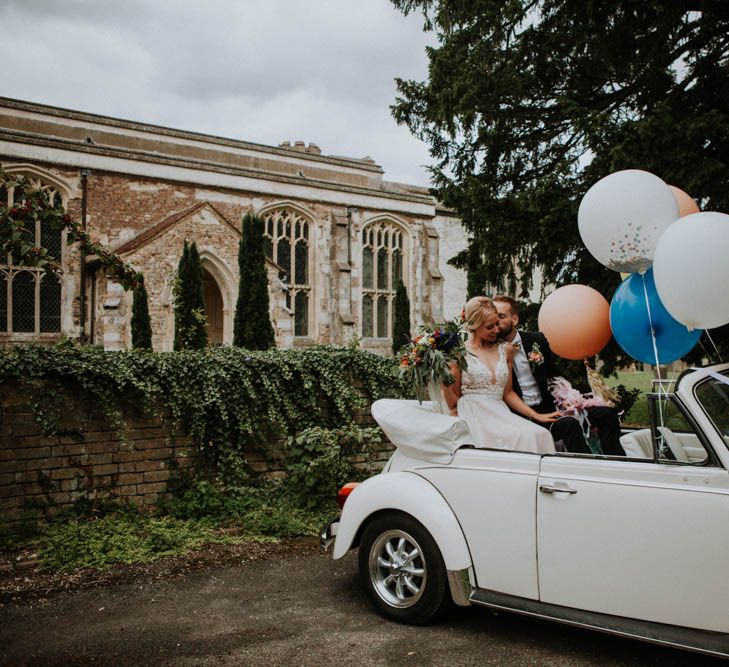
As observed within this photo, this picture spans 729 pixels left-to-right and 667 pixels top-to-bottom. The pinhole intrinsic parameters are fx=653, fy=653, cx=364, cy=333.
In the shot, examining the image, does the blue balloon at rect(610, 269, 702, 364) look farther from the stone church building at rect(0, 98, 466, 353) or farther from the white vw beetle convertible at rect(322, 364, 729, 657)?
the stone church building at rect(0, 98, 466, 353)

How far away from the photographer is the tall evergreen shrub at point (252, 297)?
64.8 feet

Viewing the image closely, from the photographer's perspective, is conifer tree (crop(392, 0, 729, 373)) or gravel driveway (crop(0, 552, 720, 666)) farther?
conifer tree (crop(392, 0, 729, 373))

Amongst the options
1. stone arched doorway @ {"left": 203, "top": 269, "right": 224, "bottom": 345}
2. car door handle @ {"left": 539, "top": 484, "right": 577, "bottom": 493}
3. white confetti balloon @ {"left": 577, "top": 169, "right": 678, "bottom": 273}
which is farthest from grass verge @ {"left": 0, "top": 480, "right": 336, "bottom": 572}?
stone arched doorway @ {"left": 203, "top": 269, "right": 224, "bottom": 345}

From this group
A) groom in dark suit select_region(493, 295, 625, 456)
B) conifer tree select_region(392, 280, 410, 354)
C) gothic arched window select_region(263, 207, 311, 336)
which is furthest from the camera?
conifer tree select_region(392, 280, 410, 354)

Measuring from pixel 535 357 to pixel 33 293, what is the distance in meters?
19.3

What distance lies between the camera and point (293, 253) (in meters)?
25.3

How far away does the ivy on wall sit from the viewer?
19.4 ft

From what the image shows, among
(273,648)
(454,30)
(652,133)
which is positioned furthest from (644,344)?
(454,30)

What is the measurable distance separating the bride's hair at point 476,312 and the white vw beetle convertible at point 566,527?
0.83 metres

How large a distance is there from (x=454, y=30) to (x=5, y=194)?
50.1 feet

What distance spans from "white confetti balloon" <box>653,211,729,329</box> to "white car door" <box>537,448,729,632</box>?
1.05 m

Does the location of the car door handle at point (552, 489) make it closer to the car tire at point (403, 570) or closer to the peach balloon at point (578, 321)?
the car tire at point (403, 570)

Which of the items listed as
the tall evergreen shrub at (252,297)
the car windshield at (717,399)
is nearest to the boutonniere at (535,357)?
the car windshield at (717,399)

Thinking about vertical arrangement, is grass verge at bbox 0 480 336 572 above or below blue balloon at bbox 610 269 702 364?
below
